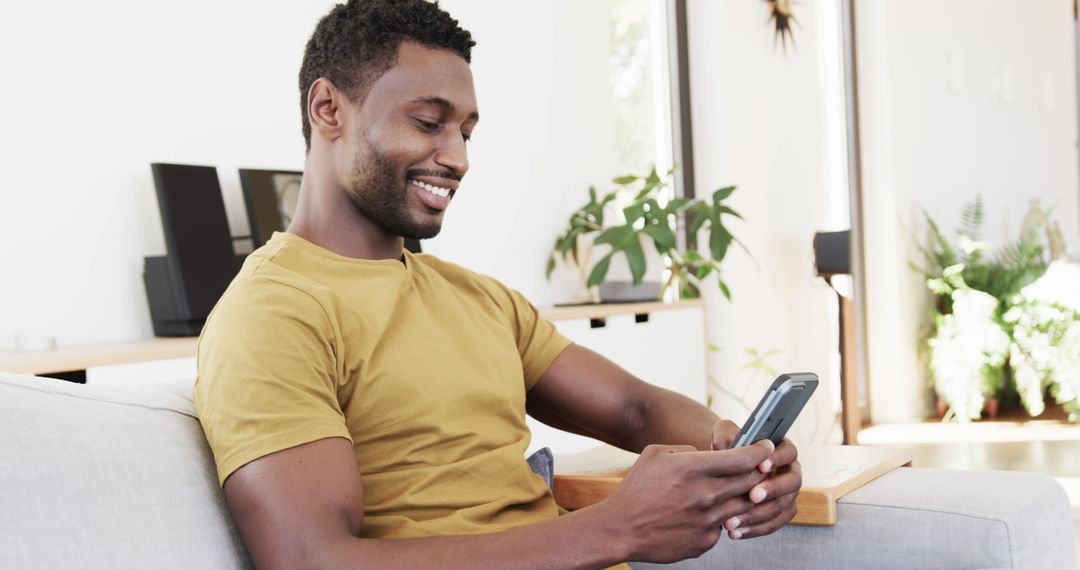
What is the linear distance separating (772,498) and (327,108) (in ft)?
2.40

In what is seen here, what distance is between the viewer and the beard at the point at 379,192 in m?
1.41

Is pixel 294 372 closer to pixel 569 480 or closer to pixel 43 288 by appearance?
pixel 569 480

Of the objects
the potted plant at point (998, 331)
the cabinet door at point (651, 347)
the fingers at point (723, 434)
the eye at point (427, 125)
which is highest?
the eye at point (427, 125)

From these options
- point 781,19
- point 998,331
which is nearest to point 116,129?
point 781,19

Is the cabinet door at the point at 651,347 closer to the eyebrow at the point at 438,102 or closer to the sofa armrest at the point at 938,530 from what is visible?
the sofa armrest at the point at 938,530

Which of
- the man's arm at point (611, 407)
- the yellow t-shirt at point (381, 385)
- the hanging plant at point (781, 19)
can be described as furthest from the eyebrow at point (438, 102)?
the hanging plant at point (781, 19)

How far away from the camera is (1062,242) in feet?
23.5

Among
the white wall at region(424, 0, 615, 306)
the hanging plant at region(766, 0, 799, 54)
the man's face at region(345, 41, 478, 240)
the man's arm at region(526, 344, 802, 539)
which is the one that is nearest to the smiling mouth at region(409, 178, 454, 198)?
the man's face at region(345, 41, 478, 240)

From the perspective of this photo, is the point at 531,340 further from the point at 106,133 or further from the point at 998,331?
the point at 998,331

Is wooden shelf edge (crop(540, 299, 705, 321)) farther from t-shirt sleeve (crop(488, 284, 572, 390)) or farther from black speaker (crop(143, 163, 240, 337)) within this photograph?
t-shirt sleeve (crop(488, 284, 572, 390))

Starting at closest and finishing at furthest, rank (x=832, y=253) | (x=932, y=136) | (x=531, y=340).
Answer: (x=531, y=340) → (x=832, y=253) → (x=932, y=136)

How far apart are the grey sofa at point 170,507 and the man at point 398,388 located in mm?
46

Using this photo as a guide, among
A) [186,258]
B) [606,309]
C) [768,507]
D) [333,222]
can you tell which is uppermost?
[333,222]

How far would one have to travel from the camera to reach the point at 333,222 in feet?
4.70
